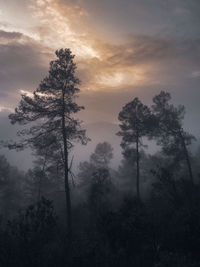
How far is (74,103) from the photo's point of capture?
38.7ft

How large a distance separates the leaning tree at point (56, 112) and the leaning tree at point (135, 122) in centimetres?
737

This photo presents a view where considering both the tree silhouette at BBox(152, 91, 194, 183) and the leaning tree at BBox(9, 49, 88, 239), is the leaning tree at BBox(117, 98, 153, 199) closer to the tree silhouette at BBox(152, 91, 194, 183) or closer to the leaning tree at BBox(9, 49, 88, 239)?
the tree silhouette at BBox(152, 91, 194, 183)

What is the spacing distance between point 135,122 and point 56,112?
9.13m

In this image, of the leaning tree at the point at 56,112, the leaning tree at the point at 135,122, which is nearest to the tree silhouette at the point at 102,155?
the leaning tree at the point at 135,122

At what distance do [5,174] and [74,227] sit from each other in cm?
1533

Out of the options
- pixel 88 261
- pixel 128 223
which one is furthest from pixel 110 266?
pixel 128 223

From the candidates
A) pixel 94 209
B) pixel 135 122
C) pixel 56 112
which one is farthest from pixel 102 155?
pixel 56 112

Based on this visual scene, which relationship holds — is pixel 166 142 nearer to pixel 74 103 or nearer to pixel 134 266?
pixel 74 103

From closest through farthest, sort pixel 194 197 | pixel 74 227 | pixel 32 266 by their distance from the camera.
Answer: pixel 32 266
pixel 194 197
pixel 74 227

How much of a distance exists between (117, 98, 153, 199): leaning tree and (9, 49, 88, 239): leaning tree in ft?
24.2

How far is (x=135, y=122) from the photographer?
17609mm

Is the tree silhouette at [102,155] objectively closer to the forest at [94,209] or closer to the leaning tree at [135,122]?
the forest at [94,209]

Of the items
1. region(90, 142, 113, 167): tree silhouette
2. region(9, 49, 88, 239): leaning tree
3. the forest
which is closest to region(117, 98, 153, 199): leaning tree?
the forest

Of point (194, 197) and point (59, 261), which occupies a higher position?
point (194, 197)
